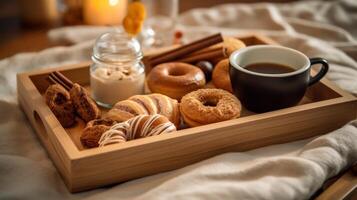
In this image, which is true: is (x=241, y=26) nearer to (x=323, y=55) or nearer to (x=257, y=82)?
(x=323, y=55)

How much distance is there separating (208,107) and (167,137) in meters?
0.10

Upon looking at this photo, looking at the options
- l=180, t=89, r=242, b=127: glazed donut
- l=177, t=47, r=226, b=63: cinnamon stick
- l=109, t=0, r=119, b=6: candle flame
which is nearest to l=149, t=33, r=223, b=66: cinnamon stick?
l=177, t=47, r=226, b=63: cinnamon stick

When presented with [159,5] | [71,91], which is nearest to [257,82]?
[71,91]

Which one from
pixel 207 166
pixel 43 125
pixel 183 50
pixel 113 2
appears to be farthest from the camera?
pixel 113 2

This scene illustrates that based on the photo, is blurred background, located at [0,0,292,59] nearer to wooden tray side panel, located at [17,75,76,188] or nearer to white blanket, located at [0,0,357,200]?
white blanket, located at [0,0,357,200]

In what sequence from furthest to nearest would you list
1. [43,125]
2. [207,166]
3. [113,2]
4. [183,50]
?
1. [113,2]
2. [183,50]
3. [43,125]
4. [207,166]

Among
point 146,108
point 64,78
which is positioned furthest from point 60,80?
point 146,108

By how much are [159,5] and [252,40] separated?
0.91 feet

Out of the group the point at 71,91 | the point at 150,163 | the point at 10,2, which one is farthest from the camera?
the point at 10,2

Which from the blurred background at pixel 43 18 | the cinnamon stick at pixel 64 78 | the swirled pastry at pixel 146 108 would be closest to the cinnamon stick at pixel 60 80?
the cinnamon stick at pixel 64 78

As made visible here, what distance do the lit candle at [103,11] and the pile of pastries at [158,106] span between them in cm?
40

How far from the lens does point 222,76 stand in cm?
101

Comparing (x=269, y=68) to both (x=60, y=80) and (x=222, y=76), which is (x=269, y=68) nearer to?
Answer: (x=222, y=76)

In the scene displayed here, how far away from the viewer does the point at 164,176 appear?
83cm
